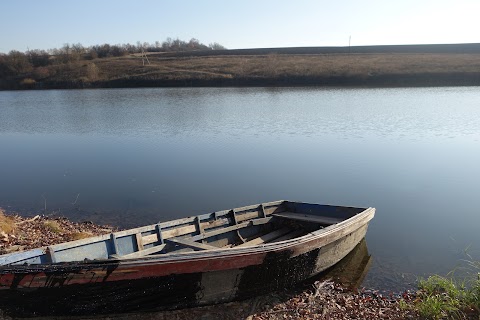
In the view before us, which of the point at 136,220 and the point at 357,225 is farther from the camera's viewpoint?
the point at 136,220

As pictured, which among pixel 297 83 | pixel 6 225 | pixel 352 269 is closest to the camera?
pixel 352 269

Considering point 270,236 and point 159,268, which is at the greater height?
point 159,268

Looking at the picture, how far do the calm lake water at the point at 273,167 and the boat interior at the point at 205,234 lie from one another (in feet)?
6.30

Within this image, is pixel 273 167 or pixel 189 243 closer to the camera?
pixel 189 243

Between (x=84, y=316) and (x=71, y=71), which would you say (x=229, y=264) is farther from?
(x=71, y=71)

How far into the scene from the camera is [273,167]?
19.3 metres

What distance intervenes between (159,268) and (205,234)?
3.07 m

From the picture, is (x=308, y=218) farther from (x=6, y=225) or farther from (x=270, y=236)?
(x=6, y=225)

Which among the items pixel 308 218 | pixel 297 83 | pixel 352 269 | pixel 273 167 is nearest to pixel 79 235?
pixel 308 218

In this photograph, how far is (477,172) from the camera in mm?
17875

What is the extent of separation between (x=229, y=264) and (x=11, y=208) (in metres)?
10.8

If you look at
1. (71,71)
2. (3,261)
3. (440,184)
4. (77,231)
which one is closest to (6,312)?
(3,261)

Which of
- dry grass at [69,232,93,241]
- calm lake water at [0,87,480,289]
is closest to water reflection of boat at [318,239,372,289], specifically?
calm lake water at [0,87,480,289]

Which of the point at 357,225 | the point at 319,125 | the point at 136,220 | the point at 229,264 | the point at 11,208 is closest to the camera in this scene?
the point at 229,264
